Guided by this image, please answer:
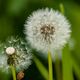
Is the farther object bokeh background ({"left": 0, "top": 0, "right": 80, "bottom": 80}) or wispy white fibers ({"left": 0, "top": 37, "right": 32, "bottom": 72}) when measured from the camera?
bokeh background ({"left": 0, "top": 0, "right": 80, "bottom": 80})

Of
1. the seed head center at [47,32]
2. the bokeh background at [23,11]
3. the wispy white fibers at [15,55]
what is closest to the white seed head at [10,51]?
the wispy white fibers at [15,55]

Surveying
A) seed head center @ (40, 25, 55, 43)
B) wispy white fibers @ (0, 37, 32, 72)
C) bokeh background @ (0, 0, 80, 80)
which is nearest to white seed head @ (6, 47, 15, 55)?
wispy white fibers @ (0, 37, 32, 72)

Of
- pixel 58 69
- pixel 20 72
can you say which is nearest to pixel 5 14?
pixel 58 69

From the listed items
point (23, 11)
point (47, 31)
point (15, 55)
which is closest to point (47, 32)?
point (47, 31)

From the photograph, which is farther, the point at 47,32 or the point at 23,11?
the point at 23,11

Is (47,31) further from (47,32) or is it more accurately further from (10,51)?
(10,51)

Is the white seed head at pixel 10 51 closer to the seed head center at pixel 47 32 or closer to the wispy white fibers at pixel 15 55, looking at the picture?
the wispy white fibers at pixel 15 55

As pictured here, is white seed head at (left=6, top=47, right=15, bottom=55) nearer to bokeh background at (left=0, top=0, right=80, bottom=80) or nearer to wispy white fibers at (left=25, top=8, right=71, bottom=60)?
wispy white fibers at (left=25, top=8, right=71, bottom=60)
